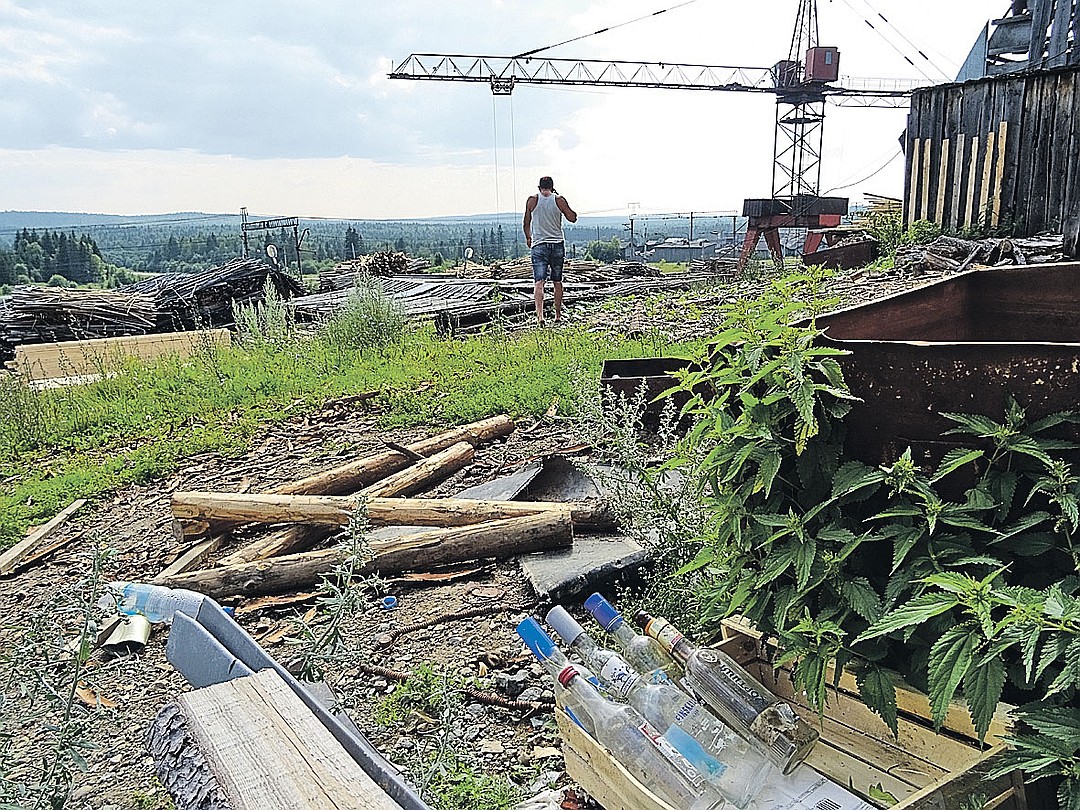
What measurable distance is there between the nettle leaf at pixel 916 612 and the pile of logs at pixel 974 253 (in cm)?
779

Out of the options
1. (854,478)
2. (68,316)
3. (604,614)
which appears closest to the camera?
(854,478)

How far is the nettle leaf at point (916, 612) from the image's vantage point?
1985 millimetres

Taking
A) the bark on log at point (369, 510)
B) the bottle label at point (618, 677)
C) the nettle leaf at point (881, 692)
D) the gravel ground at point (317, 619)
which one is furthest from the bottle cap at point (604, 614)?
the bark on log at point (369, 510)

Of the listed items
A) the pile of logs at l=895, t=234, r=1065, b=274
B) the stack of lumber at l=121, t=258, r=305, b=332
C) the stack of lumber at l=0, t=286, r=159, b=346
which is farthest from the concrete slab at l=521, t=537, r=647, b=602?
the stack of lumber at l=0, t=286, r=159, b=346

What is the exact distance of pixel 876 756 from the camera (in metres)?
2.44

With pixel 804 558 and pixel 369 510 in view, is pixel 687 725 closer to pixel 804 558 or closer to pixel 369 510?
pixel 804 558

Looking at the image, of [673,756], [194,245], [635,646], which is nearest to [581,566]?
[635,646]

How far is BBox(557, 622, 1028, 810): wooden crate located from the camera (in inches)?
79.0

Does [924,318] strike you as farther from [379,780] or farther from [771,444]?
[379,780]

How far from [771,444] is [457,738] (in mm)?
1504

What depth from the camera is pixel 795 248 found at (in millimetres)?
21125

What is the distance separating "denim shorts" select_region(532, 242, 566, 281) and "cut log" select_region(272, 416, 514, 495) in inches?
228

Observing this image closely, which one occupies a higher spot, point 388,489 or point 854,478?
point 854,478

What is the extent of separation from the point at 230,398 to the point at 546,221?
557 centimetres
